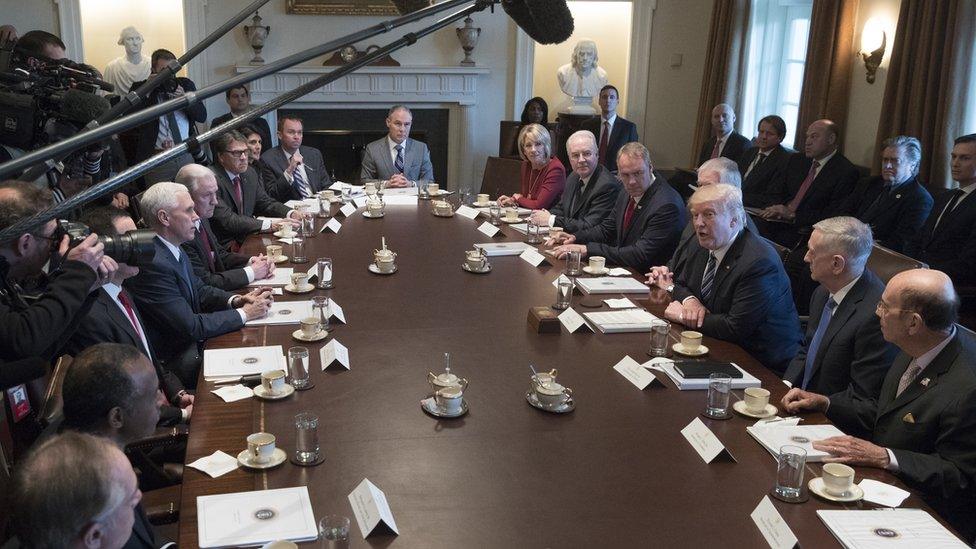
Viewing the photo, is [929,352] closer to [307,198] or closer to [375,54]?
[375,54]

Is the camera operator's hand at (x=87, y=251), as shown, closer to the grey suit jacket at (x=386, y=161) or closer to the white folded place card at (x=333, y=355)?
the white folded place card at (x=333, y=355)

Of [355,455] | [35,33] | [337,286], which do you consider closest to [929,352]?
[355,455]

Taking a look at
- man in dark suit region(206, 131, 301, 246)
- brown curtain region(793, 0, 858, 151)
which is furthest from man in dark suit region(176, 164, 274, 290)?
brown curtain region(793, 0, 858, 151)

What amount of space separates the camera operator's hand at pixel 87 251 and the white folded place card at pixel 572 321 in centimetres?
168

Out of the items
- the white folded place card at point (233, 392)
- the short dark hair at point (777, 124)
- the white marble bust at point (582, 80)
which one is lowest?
the white folded place card at point (233, 392)

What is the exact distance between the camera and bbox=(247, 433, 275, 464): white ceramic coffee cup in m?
2.24

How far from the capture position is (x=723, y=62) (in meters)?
9.07

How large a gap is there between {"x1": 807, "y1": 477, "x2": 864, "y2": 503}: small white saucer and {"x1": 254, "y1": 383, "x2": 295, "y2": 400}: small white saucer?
149 centimetres

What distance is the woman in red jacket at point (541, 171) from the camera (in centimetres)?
632

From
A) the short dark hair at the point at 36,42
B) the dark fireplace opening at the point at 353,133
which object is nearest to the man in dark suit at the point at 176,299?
the short dark hair at the point at 36,42

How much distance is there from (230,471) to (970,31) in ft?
18.7

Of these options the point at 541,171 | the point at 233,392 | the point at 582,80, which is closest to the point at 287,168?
the point at 541,171

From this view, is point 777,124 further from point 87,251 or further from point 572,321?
point 87,251

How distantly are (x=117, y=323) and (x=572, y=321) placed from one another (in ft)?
5.33
